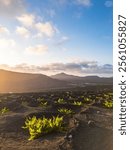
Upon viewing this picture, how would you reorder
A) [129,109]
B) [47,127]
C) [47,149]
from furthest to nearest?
[47,127] < [47,149] < [129,109]

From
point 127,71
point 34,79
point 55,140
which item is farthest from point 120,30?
point 34,79

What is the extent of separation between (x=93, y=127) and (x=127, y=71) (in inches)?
140

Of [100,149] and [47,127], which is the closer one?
[100,149]

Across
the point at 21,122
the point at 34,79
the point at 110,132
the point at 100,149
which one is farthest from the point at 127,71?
the point at 34,79

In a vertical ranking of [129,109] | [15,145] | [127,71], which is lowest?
[15,145]

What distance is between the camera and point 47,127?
7.62m

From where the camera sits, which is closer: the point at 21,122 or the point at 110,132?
the point at 110,132

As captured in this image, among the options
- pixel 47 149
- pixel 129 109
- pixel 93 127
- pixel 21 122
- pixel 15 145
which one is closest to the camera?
pixel 129 109

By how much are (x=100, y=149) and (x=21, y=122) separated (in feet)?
10.8

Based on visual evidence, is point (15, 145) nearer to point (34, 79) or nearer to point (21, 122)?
point (21, 122)

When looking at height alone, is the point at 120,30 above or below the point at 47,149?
above

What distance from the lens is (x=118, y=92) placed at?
5004 mm

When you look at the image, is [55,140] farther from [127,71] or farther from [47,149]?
[127,71]

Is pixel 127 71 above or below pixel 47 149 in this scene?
above
